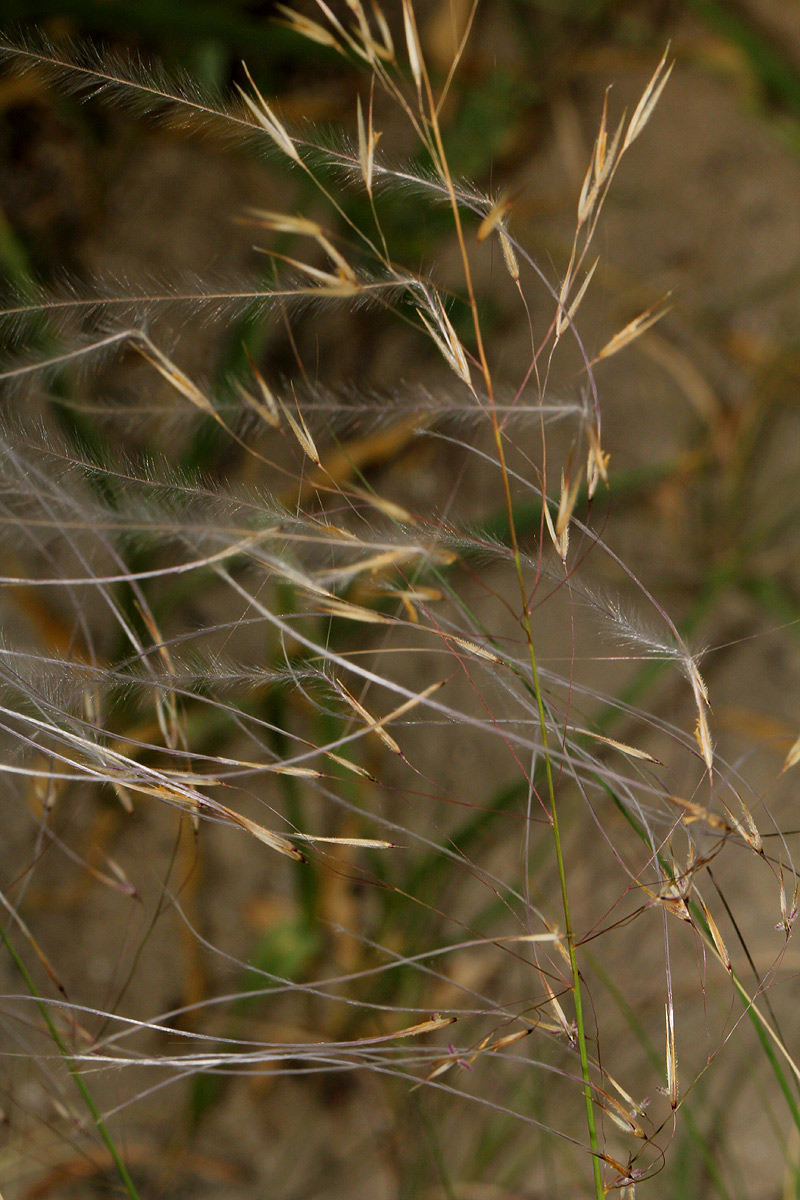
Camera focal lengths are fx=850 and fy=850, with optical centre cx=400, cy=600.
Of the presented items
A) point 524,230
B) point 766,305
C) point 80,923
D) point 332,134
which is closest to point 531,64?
point 524,230

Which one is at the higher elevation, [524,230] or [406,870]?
[524,230]

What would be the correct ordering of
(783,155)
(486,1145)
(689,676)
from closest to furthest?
(689,676)
(486,1145)
(783,155)

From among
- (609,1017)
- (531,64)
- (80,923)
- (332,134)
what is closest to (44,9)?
(531,64)

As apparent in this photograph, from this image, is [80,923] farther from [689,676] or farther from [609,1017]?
[689,676]

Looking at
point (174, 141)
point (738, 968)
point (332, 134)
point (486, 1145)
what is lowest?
point (486, 1145)

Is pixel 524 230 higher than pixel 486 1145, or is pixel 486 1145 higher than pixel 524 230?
pixel 524 230

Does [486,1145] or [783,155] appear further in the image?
[783,155]

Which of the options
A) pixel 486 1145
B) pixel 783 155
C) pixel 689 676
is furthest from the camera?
pixel 783 155

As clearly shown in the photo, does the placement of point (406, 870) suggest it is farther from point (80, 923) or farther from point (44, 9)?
point (44, 9)

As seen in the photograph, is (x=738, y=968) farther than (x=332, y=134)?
Yes
